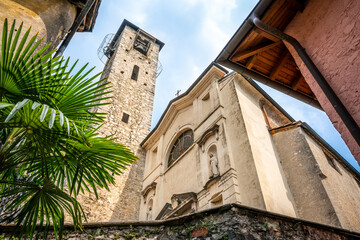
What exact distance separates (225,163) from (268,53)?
182 inches

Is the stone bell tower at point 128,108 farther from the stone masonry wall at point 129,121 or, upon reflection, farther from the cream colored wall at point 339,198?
the cream colored wall at point 339,198

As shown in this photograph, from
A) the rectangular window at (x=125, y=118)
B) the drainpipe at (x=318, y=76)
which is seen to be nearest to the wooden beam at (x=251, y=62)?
the drainpipe at (x=318, y=76)

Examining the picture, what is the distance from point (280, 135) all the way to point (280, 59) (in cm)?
576

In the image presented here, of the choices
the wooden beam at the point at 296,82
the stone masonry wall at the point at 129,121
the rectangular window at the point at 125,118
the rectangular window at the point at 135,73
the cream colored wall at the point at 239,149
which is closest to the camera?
the wooden beam at the point at 296,82

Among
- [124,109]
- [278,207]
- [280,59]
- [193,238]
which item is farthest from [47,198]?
[124,109]

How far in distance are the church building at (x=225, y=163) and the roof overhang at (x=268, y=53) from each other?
339 centimetres

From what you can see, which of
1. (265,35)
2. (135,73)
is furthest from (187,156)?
(135,73)

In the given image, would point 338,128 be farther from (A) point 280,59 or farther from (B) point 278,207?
(B) point 278,207

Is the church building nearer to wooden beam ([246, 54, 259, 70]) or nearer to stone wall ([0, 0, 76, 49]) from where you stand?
wooden beam ([246, 54, 259, 70])

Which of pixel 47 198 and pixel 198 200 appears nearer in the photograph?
pixel 47 198

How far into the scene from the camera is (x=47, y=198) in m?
3.16

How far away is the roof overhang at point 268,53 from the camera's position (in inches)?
152

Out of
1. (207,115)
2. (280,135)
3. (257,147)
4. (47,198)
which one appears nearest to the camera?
(47,198)

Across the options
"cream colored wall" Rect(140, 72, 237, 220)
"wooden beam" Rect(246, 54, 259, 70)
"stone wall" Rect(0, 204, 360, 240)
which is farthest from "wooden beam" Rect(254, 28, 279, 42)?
"cream colored wall" Rect(140, 72, 237, 220)
